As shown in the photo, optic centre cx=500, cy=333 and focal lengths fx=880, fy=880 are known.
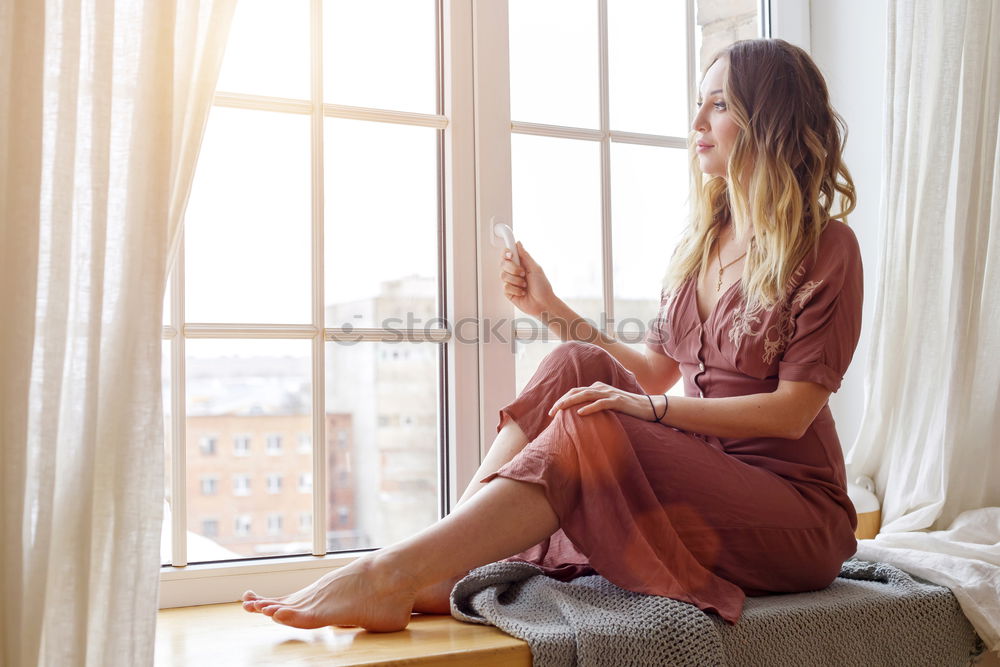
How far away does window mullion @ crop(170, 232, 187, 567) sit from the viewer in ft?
5.36

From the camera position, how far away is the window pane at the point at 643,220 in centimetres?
204

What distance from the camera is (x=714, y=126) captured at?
5.65 ft

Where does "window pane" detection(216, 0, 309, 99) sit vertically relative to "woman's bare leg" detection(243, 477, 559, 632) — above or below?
above

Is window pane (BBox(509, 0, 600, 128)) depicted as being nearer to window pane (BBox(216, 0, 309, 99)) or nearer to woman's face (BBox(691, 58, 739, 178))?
woman's face (BBox(691, 58, 739, 178))

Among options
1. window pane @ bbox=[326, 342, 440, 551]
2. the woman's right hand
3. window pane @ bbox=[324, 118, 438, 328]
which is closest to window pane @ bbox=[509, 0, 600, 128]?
window pane @ bbox=[324, 118, 438, 328]

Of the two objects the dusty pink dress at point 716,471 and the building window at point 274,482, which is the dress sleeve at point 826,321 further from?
the building window at point 274,482

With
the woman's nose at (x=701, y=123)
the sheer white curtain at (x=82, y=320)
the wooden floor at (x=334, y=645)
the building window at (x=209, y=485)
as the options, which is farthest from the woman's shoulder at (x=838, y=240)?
the building window at (x=209, y=485)

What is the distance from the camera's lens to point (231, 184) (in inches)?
69.2

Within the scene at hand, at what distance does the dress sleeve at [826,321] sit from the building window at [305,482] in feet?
3.07

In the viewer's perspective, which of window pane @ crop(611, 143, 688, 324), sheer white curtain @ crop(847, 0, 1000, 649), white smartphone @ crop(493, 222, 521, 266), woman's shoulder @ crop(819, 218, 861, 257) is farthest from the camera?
window pane @ crop(611, 143, 688, 324)

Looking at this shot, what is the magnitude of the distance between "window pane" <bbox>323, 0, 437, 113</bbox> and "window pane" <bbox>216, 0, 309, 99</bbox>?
1.9 inches

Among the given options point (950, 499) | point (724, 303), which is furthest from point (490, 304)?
point (950, 499)

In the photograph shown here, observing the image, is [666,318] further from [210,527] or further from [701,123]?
[210,527]

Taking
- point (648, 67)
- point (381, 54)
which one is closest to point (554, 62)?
point (648, 67)
